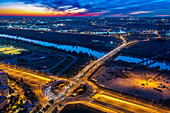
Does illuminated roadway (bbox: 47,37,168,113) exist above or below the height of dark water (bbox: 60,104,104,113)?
above

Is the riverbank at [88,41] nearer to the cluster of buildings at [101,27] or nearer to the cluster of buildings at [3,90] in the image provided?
the cluster of buildings at [101,27]

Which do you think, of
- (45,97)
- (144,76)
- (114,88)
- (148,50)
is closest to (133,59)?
(148,50)

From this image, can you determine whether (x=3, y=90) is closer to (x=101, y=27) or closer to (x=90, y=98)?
(x=90, y=98)

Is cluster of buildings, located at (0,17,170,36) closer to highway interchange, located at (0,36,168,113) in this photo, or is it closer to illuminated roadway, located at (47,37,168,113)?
highway interchange, located at (0,36,168,113)

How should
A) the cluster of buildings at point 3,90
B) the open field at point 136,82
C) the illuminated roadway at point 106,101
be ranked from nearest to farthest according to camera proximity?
the illuminated roadway at point 106,101 < the cluster of buildings at point 3,90 < the open field at point 136,82

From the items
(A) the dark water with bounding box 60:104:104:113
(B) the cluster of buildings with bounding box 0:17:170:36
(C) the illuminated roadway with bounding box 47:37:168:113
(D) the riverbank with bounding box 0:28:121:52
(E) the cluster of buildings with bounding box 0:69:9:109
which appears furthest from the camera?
(B) the cluster of buildings with bounding box 0:17:170:36

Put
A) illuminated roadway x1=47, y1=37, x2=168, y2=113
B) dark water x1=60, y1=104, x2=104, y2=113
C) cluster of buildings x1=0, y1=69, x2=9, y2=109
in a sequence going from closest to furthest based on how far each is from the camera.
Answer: illuminated roadway x1=47, y1=37, x2=168, y2=113, dark water x1=60, y1=104, x2=104, y2=113, cluster of buildings x1=0, y1=69, x2=9, y2=109

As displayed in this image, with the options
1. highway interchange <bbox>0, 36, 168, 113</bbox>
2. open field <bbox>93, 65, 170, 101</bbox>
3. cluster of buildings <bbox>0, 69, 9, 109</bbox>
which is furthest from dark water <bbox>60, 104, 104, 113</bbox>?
cluster of buildings <bbox>0, 69, 9, 109</bbox>

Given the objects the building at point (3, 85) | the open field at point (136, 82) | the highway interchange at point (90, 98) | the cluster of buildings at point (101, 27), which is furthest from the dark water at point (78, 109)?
the cluster of buildings at point (101, 27)

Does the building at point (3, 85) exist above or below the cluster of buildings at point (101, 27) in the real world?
below

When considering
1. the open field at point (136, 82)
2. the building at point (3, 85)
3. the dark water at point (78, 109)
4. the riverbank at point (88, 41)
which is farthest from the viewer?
the riverbank at point (88, 41)

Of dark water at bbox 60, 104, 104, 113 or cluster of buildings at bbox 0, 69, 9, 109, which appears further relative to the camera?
cluster of buildings at bbox 0, 69, 9, 109

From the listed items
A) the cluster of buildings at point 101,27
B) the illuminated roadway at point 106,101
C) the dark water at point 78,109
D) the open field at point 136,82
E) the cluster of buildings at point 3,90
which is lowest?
the dark water at point 78,109
